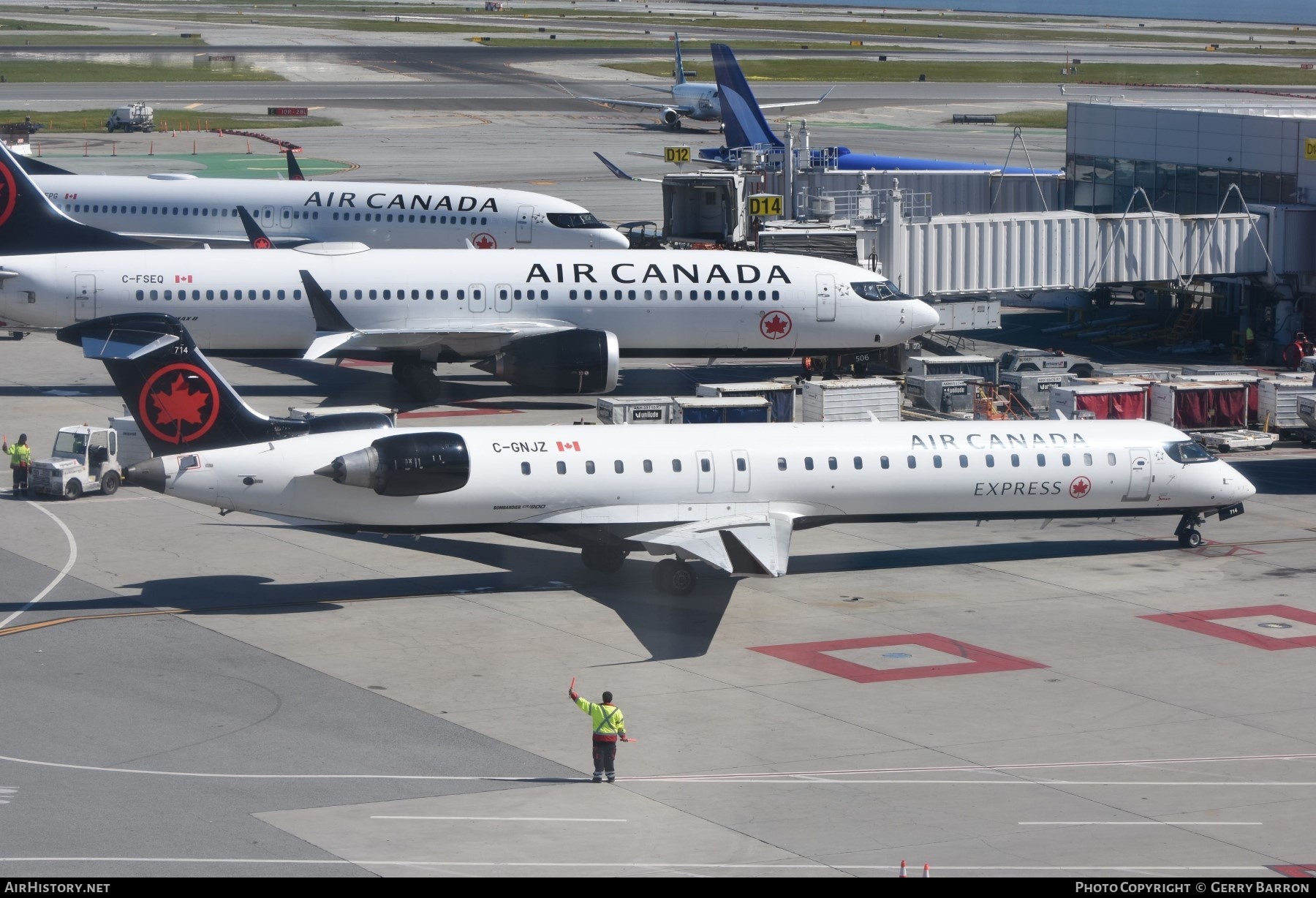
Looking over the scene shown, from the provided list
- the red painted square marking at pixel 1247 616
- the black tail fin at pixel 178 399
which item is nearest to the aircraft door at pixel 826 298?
the red painted square marking at pixel 1247 616

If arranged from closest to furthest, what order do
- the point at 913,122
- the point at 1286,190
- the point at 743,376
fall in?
1. the point at 743,376
2. the point at 1286,190
3. the point at 913,122

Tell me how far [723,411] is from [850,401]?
16.9ft

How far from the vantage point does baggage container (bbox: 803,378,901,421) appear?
52.1m

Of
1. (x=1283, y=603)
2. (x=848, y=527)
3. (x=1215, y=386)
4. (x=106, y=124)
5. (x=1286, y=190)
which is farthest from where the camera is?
(x=106, y=124)

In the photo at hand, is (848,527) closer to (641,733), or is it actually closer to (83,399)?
(641,733)

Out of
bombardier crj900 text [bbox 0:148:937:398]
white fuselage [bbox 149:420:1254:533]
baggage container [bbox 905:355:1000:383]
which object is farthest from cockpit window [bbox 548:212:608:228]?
white fuselage [bbox 149:420:1254:533]

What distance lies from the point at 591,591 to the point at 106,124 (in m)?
103

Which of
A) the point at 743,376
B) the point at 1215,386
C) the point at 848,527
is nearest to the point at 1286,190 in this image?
the point at 1215,386

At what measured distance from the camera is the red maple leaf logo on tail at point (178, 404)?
117ft

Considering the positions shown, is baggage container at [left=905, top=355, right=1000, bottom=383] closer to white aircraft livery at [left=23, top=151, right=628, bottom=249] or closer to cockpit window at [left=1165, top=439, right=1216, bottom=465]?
cockpit window at [left=1165, top=439, right=1216, bottom=465]

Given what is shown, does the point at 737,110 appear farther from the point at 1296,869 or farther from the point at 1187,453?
the point at 1296,869

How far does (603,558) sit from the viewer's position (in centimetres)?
3784

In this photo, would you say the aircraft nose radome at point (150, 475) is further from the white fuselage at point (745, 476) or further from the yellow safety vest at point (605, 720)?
the yellow safety vest at point (605, 720)

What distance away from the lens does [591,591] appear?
36.8 m
